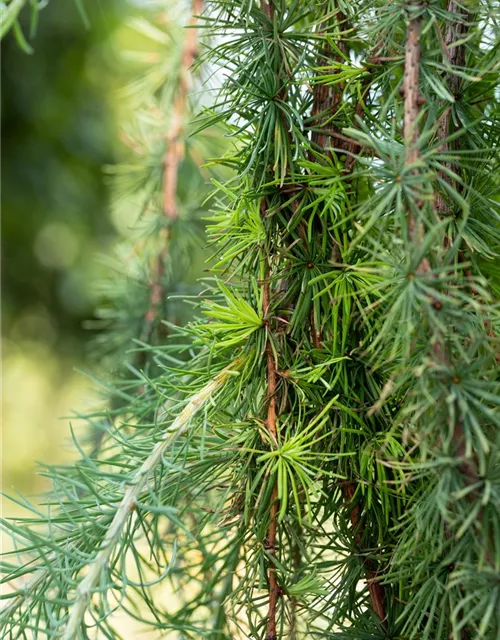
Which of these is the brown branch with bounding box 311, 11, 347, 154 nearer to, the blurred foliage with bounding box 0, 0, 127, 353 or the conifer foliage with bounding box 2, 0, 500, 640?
the conifer foliage with bounding box 2, 0, 500, 640

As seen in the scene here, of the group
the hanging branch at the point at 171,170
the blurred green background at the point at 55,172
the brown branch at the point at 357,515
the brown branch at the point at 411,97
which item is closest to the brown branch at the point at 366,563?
the brown branch at the point at 357,515

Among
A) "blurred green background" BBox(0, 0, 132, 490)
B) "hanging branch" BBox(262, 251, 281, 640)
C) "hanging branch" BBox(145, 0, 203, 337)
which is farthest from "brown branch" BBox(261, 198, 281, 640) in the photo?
"blurred green background" BBox(0, 0, 132, 490)

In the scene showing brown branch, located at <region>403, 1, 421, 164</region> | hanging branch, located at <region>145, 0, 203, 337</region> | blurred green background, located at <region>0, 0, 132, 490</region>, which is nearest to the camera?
brown branch, located at <region>403, 1, 421, 164</region>

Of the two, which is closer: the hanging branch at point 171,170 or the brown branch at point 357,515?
→ the brown branch at point 357,515

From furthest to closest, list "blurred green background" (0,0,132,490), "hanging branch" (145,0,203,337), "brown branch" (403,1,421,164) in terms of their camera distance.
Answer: "blurred green background" (0,0,132,490) → "hanging branch" (145,0,203,337) → "brown branch" (403,1,421,164)

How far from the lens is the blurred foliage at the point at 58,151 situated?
1.06 m

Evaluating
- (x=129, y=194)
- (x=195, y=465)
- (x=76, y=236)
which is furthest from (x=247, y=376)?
(x=76, y=236)

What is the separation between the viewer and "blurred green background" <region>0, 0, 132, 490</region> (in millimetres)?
1054

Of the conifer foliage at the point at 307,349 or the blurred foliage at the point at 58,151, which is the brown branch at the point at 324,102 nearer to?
the conifer foliage at the point at 307,349

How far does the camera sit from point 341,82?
213 millimetres

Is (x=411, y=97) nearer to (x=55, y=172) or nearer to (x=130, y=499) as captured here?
(x=130, y=499)

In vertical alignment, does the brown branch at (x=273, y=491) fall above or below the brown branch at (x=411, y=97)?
below

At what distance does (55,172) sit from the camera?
3.51ft

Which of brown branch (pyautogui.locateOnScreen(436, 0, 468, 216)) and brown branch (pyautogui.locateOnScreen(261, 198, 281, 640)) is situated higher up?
brown branch (pyautogui.locateOnScreen(436, 0, 468, 216))
